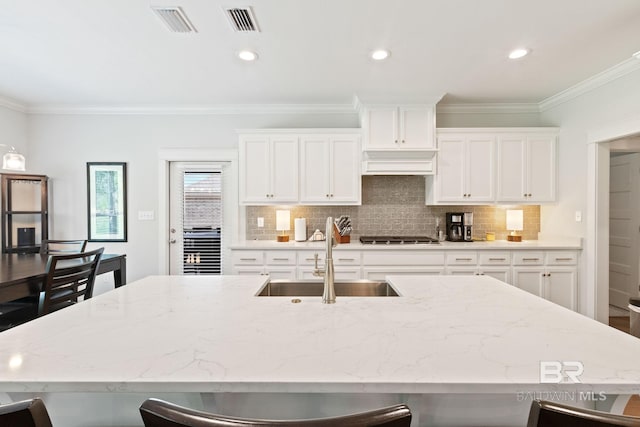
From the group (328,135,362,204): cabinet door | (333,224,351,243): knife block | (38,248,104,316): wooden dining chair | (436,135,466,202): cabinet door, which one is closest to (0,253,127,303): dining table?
(38,248,104,316): wooden dining chair

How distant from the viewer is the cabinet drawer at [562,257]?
3.50 meters

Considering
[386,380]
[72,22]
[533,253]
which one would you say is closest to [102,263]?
[72,22]

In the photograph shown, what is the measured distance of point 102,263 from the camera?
2916 mm

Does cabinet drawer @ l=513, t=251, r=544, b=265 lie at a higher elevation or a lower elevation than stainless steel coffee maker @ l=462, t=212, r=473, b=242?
lower

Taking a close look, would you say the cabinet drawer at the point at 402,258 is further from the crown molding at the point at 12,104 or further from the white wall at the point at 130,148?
the crown molding at the point at 12,104

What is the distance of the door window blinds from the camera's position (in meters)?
4.15

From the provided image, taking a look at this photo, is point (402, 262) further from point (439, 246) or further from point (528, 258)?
point (528, 258)

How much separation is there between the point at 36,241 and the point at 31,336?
3.91 meters

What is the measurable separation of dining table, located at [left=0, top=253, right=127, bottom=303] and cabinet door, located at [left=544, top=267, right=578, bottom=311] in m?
4.44

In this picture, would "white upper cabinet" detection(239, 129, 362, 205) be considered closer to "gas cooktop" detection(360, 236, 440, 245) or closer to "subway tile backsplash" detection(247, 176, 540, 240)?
"subway tile backsplash" detection(247, 176, 540, 240)

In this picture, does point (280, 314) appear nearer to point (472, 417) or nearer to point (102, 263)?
point (472, 417)

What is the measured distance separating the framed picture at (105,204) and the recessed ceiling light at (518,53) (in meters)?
4.48

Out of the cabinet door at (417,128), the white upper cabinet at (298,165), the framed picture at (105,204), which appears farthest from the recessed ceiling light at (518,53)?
the framed picture at (105,204)

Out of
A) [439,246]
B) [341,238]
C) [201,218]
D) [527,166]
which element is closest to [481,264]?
[439,246]
